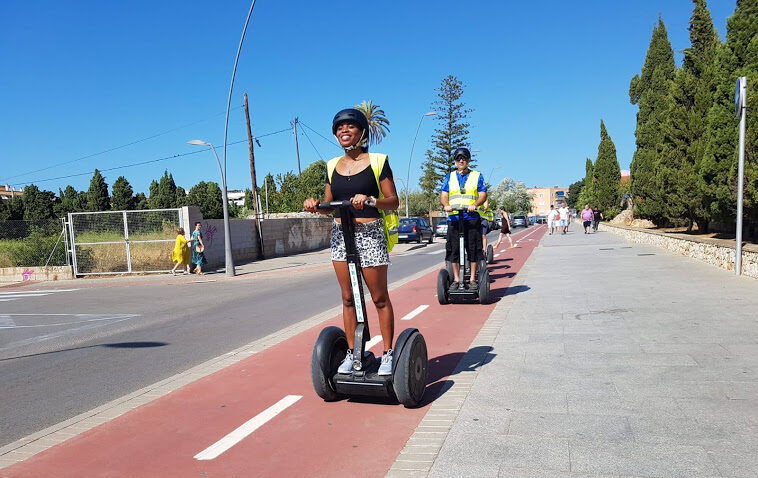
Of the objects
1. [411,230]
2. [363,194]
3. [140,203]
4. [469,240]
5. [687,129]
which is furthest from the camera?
[140,203]

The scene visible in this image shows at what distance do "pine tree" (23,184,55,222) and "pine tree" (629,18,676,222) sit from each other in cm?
5810

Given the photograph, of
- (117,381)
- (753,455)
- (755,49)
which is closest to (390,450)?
(753,455)

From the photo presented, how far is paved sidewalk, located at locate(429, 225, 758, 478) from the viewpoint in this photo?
2834 mm

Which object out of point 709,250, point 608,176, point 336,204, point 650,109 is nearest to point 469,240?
point 336,204

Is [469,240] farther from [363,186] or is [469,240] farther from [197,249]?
[197,249]

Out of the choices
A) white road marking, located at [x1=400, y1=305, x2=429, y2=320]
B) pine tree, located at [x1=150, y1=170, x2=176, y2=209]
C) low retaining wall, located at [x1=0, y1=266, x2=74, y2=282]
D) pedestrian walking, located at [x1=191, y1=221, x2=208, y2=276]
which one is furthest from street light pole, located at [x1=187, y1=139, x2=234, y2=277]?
Answer: pine tree, located at [x1=150, y1=170, x2=176, y2=209]

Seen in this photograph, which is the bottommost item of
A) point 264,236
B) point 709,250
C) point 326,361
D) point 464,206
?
point 709,250

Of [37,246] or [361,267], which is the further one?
[37,246]

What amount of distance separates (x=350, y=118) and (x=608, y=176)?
154 feet

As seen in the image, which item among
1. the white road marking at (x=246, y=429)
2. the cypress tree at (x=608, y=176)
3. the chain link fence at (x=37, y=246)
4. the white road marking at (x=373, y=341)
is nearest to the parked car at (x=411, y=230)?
the chain link fence at (x=37, y=246)

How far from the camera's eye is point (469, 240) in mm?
7727

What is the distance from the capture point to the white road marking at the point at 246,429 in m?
3.26

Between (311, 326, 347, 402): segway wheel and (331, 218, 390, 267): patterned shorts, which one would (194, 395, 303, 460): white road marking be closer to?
(311, 326, 347, 402): segway wheel

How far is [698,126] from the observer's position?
19.2 meters
